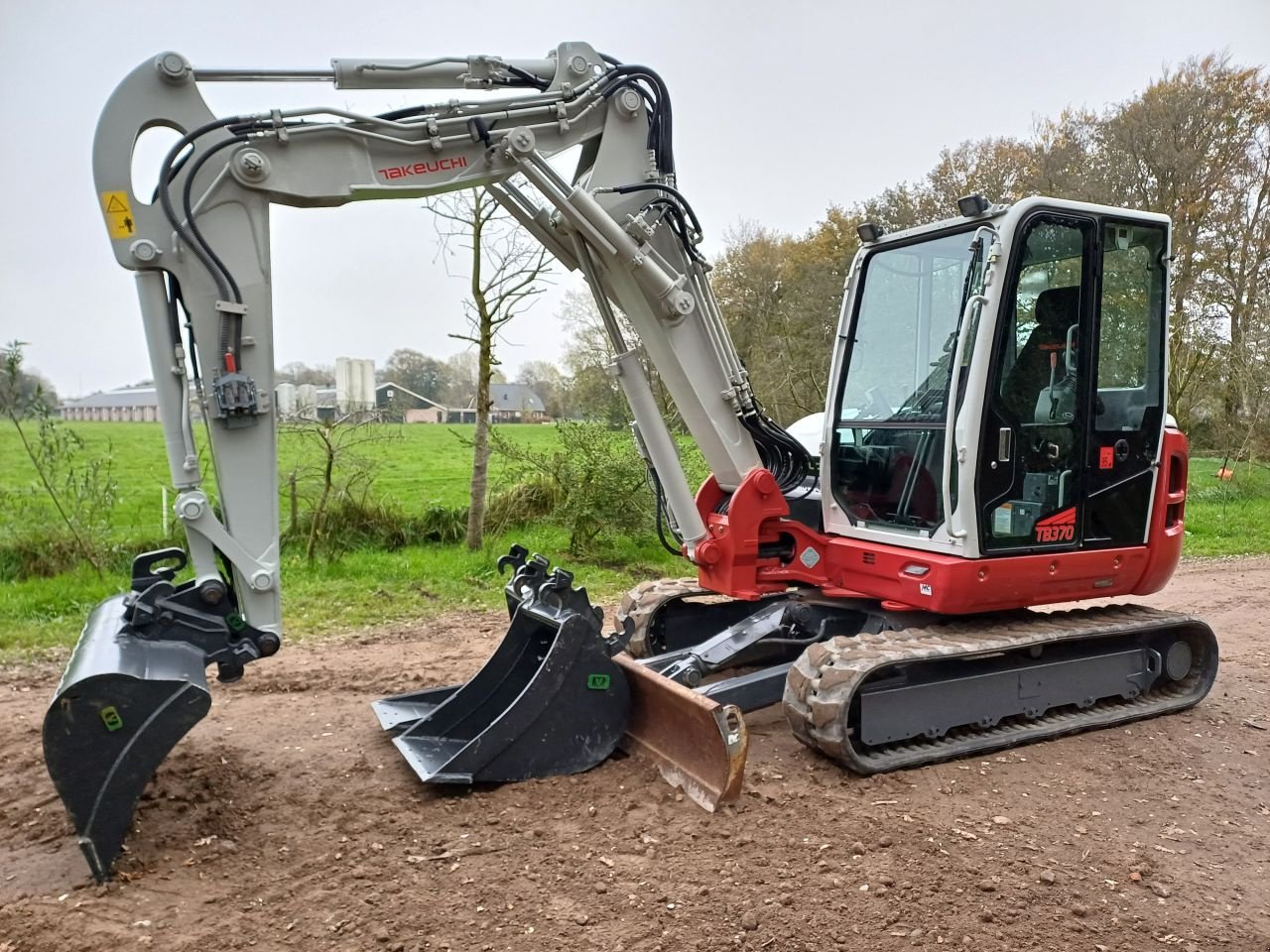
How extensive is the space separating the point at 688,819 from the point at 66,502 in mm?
7074

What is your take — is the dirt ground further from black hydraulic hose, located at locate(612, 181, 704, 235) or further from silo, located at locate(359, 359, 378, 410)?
silo, located at locate(359, 359, 378, 410)

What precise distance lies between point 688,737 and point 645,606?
6.11ft

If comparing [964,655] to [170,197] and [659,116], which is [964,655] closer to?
[659,116]

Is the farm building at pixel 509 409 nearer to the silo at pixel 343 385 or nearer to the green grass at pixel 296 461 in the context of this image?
the green grass at pixel 296 461

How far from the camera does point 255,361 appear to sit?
159 inches

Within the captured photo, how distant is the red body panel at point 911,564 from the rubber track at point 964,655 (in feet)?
0.56

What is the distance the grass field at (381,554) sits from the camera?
784cm

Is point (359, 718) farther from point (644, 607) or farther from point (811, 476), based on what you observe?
point (811, 476)

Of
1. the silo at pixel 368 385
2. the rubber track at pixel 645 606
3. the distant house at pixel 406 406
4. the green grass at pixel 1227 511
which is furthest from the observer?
the green grass at pixel 1227 511

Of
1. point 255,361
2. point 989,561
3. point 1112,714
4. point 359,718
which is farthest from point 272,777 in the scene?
point 1112,714

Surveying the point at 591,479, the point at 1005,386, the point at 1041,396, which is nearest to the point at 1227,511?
the point at 591,479

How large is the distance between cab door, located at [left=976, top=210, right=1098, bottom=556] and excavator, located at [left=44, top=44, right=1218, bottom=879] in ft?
0.05

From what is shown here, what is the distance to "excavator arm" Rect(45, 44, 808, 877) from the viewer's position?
12.2 ft

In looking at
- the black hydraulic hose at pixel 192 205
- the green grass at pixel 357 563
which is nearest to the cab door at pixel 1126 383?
the black hydraulic hose at pixel 192 205
